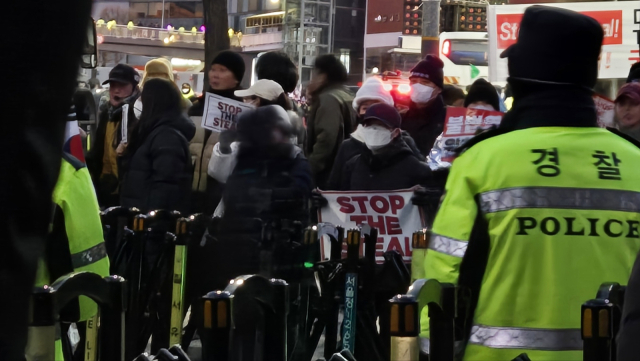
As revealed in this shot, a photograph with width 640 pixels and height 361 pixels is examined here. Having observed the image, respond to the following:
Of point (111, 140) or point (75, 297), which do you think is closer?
point (75, 297)

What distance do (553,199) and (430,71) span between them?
21.8 feet

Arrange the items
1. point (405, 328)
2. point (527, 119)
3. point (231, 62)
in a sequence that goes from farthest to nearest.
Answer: point (231, 62) < point (527, 119) < point (405, 328)

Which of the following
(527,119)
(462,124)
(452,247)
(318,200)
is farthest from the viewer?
(462,124)

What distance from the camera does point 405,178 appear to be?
26.9 feet

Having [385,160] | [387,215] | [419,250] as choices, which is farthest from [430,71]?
[419,250]

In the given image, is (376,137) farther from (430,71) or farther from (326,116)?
(430,71)

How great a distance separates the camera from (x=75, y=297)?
3.58m

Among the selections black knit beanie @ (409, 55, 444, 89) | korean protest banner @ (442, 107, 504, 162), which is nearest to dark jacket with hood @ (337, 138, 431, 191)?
korean protest banner @ (442, 107, 504, 162)

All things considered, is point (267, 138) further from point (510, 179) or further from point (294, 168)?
A: point (510, 179)

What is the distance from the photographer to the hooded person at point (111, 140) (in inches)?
404

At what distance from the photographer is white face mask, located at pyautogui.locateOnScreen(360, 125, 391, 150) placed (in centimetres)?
830

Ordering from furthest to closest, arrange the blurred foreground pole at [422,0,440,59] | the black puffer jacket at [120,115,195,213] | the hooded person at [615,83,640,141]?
the blurred foreground pole at [422,0,440,59], the black puffer jacket at [120,115,195,213], the hooded person at [615,83,640,141]

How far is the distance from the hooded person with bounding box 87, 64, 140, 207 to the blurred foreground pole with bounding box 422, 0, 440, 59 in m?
17.3

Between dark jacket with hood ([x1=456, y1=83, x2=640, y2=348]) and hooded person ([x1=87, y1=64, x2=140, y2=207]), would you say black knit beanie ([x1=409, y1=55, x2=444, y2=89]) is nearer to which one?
hooded person ([x1=87, y1=64, x2=140, y2=207])
